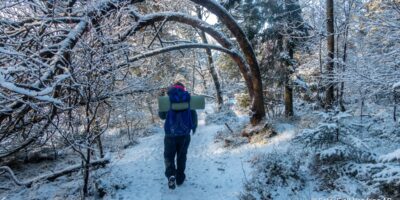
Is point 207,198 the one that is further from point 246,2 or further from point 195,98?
point 246,2

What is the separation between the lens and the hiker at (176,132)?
5.91m

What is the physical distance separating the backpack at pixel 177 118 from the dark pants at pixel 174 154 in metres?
0.16

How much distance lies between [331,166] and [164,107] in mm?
3495

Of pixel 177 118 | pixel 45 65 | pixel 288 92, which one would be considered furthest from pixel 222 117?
pixel 45 65

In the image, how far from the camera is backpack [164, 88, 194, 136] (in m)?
5.90

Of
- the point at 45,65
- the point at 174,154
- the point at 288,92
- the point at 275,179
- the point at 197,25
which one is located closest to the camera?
the point at 45,65

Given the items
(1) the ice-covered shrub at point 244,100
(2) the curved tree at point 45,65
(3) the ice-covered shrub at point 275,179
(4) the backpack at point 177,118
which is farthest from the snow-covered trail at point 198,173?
(1) the ice-covered shrub at point 244,100

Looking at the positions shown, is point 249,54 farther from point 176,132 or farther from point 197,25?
point 176,132

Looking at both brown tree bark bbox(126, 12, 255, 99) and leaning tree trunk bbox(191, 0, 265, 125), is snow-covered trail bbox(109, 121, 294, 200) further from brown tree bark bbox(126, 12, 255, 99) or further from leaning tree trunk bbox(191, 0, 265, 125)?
brown tree bark bbox(126, 12, 255, 99)

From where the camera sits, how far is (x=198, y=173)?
7188 millimetres

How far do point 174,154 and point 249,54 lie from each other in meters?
6.12

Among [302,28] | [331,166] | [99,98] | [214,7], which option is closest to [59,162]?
[99,98]

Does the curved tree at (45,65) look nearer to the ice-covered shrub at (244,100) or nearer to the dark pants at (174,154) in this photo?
the dark pants at (174,154)

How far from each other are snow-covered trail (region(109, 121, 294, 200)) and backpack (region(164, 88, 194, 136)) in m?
1.22
